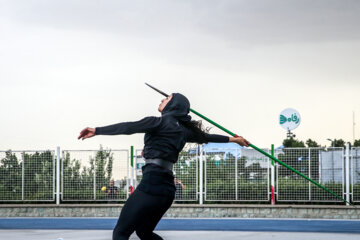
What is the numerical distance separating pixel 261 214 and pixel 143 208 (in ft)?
50.1

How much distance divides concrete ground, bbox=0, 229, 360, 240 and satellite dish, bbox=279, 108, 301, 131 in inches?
436

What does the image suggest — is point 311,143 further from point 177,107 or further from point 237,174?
point 177,107

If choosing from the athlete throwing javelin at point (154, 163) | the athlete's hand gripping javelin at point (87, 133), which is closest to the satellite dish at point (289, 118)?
the athlete throwing javelin at point (154, 163)

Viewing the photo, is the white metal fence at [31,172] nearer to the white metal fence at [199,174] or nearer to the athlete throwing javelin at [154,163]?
the white metal fence at [199,174]

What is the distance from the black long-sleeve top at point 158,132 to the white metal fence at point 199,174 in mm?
15495

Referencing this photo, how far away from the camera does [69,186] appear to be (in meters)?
22.6

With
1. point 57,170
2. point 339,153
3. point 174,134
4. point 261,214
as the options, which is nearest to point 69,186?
point 57,170

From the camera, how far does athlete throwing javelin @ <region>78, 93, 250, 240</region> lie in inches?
235

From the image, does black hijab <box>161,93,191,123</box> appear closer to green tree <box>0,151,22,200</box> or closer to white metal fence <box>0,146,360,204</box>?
white metal fence <box>0,146,360,204</box>

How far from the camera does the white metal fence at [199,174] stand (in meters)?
21.5

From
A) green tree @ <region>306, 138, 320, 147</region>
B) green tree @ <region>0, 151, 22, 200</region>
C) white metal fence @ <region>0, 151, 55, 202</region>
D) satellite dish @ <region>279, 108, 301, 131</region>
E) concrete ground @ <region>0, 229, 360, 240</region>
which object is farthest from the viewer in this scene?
green tree @ <region>306, 138, 320, 147</region>

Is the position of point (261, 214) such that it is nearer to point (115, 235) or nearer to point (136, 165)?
point (136, 165)

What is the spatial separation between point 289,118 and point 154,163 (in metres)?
19.6

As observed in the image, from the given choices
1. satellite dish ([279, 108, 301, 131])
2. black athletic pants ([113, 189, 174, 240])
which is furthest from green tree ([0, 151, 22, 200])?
black athletic pants ([113, 189, 174, 240])
